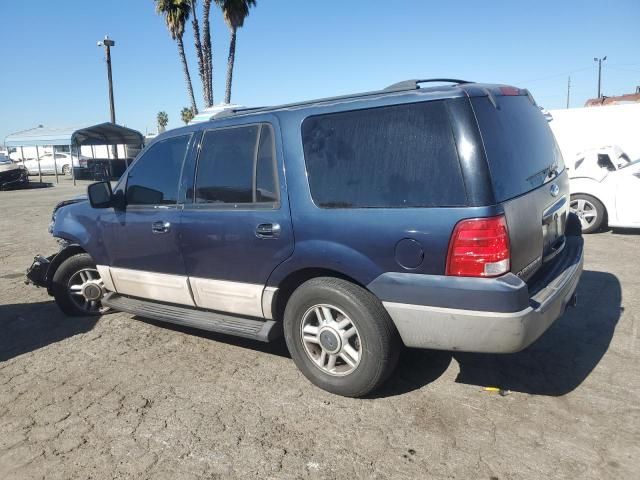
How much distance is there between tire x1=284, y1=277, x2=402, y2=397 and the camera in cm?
309

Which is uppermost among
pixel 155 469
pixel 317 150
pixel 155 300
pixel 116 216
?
pixel 317 150

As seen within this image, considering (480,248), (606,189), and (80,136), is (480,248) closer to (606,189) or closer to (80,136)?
(606,189)

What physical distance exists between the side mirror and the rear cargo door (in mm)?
3237

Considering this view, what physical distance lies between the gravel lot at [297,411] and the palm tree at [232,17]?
21402 mm

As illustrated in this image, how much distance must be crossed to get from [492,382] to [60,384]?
10.3 feet

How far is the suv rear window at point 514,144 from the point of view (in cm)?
282

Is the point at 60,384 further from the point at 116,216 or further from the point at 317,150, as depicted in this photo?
the point at 317,150

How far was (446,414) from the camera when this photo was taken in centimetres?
311

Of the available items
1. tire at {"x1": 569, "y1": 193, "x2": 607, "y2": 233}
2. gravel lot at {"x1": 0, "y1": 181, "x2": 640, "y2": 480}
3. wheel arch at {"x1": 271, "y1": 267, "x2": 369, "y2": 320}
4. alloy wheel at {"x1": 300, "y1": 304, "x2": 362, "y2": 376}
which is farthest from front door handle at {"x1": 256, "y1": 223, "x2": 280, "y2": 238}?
tire at {"x1": 569, "y1": 193, "x2": 607, "y2": 233}

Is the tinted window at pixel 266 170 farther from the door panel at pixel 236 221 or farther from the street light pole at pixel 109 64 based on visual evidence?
the street light pole at pixel 109 64

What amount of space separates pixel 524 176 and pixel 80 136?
2587 cm

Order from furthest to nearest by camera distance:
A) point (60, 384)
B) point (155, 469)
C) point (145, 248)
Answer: point (145, 248)
point (60, 384)
point (155, 469)

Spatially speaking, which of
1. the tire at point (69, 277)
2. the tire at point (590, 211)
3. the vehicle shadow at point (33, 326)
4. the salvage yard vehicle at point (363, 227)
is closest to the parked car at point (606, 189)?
the tire at point (590, 211)

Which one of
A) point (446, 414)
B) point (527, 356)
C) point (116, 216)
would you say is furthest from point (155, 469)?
point (527, 356)
